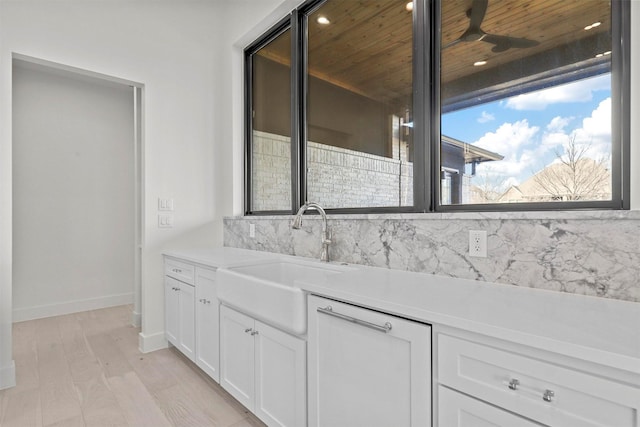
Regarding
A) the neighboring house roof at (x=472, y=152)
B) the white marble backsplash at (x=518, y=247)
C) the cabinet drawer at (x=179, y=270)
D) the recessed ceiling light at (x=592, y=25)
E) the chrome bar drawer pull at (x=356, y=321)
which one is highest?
the recessed ceiling light at (x=592, y=25)

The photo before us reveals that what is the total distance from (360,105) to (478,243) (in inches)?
53.7

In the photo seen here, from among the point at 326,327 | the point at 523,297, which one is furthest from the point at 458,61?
the point at 326,327

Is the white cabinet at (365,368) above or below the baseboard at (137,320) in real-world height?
above

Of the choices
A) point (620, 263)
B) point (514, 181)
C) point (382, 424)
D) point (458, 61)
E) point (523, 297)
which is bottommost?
point (382, 424)

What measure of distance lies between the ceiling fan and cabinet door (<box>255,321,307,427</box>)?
1.58 meters

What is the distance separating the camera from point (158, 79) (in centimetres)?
278

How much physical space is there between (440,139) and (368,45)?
1053 millimetres

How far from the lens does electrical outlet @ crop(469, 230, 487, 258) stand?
1.42m

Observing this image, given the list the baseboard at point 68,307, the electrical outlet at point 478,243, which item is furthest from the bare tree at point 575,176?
the baseboard at point 68,307

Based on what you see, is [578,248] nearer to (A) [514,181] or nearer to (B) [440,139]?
(A) [514,181]

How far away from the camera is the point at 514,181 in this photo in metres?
1.48

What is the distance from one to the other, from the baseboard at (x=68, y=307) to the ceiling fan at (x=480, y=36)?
169 inches

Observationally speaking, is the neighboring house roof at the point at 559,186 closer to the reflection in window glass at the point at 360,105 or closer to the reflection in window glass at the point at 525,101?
the reflection in window glass at the point at 525,101

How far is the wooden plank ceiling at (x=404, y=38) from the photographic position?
135 centimetres
